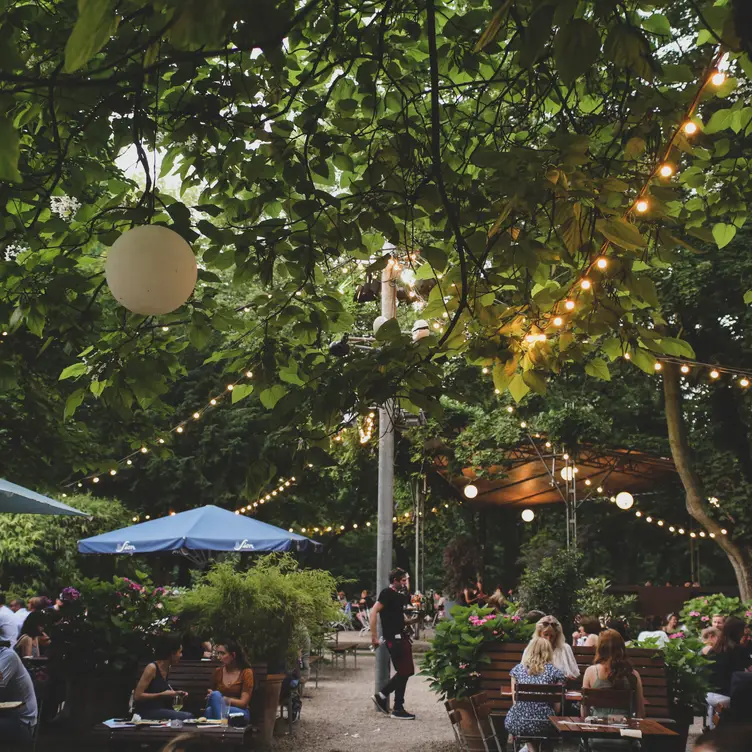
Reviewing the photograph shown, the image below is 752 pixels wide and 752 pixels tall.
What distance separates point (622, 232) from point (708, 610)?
11.3 m

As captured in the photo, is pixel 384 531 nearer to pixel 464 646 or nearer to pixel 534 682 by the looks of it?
pixel 464 646

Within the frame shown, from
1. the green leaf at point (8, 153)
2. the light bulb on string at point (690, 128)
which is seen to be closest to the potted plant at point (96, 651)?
the light bulb on string at point (690, 128)

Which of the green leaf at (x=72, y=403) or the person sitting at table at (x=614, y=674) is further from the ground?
the green leaf at (x=72, y=403)

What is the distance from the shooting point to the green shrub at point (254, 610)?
10266 mm

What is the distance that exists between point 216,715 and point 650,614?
548 inches

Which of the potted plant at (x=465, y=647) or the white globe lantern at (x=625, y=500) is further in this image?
the white globe lantern at (x=625, y=500)

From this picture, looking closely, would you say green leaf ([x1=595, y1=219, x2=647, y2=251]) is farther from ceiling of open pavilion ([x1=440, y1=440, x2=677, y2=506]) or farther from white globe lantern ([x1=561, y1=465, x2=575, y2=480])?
ceiling of open pavilion ([x1=440, y1=440, x2=677, y2=506])

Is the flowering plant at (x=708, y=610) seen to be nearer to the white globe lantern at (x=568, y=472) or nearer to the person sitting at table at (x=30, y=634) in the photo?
the white globe lantern at (x=568, y=472)

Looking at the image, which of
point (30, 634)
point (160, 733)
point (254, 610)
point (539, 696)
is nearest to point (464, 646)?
point (539, 696)

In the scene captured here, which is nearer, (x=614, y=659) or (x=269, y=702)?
(x=614, y=659)

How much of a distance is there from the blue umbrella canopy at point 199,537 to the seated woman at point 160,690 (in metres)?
4.79

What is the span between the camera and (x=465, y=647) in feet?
30.1

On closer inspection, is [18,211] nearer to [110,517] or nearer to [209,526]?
[209,526]

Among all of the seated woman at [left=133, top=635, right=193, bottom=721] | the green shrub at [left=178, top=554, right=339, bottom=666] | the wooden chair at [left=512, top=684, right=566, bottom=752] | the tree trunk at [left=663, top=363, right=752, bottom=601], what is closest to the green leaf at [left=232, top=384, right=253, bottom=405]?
the seated woman at [left=133, top=635, right=193, bottom=721]
